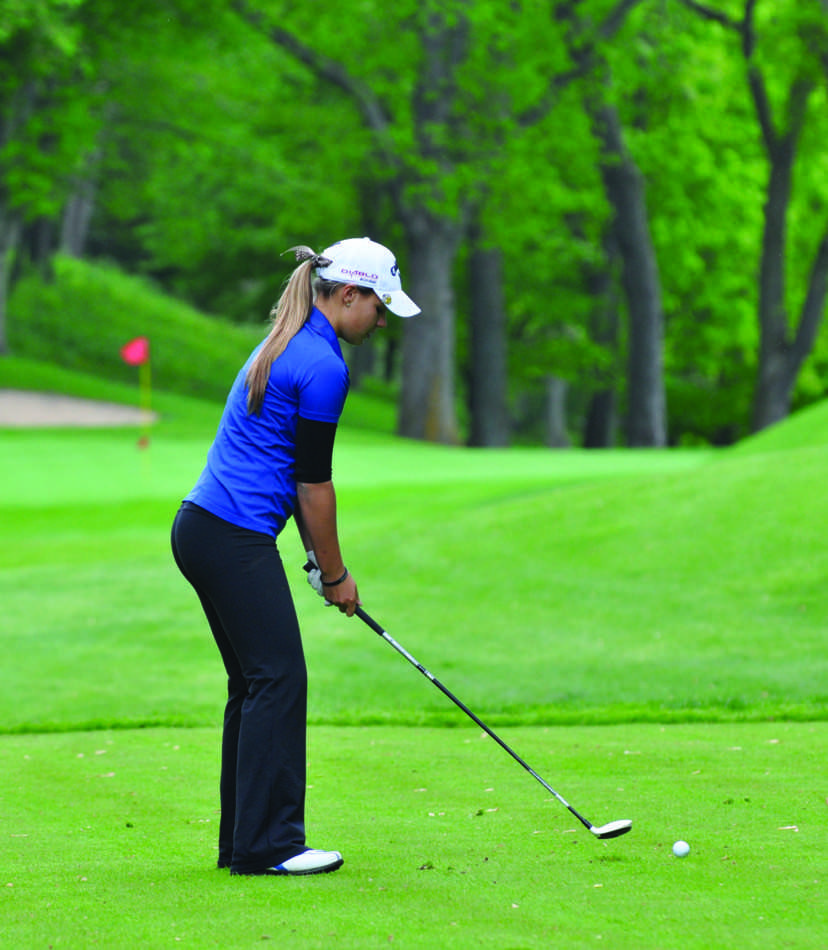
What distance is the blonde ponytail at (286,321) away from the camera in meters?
4.54

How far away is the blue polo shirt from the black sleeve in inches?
1.1

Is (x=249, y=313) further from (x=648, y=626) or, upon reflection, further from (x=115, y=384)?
(x=648, y=626)

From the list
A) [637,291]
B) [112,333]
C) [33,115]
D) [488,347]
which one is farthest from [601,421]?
[33,115]

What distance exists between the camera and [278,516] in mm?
4668

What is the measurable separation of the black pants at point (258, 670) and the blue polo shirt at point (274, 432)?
0.22ft

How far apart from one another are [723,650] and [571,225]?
29984 mm

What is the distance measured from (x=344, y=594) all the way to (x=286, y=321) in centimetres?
89

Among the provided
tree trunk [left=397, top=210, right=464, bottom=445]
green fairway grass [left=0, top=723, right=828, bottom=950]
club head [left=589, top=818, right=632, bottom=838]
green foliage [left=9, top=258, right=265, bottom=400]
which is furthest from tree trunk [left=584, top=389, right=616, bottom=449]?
club head [left=589, top=818, right=632, bottom=838]

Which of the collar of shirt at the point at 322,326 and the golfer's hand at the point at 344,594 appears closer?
the collar of shirt at the point at 322,326

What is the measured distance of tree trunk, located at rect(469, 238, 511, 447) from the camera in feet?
115

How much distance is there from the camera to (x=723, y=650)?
10.7 meters

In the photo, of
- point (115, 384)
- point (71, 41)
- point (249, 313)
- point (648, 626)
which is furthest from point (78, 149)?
point (648, 626)

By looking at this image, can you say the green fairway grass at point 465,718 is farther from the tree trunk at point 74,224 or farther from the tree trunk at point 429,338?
the tree trunk at point 74,224

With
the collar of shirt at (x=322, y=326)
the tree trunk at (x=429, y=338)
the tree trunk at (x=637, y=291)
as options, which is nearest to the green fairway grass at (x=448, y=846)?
the collar of shirt at (x=322, y=326)
